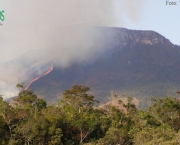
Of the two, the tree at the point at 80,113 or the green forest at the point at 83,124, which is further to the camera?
the tree at the point at 80,113

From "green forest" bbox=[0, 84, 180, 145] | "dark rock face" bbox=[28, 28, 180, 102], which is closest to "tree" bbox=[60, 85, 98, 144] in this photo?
"green forest" bbox=[0, 84, 180, 145]

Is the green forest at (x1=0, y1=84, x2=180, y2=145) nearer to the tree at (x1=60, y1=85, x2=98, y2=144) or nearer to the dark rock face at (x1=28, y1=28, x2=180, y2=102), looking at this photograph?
the tree at (x1=60, y1=85, x2=98, y2=144)

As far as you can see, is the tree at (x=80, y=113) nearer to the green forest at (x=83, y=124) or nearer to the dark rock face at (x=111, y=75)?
the green forest at (x=83, y=124)

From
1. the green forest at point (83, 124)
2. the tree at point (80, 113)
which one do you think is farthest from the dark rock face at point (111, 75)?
the green forest at point (83, 124)

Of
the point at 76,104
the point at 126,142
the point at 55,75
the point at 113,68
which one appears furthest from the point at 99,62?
the point at 126,142

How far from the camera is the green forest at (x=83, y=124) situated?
3000 centimetres

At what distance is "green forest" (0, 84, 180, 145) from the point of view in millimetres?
30000

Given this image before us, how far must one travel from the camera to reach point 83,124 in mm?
33938

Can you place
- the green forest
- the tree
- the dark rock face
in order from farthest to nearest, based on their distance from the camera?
the dark rock face < the tree < the green forest

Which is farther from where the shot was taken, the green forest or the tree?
the tree

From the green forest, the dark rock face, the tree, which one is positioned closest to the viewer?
the green forest

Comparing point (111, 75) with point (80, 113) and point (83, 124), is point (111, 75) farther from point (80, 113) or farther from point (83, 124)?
point (83, 124)

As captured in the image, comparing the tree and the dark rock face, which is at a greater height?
the dark rock face

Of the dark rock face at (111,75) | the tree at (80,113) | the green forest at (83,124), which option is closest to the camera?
the green forest at (83,124)
